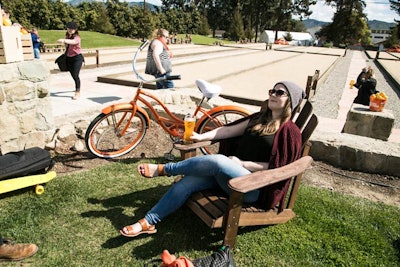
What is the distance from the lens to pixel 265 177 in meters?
2.47

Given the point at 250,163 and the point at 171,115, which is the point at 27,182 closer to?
the point at 171,115

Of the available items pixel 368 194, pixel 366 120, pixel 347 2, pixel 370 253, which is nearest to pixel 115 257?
pixel 370 253

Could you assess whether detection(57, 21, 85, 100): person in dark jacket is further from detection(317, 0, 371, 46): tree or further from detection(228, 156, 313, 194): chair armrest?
detection(317, 0, 371, 46): tree

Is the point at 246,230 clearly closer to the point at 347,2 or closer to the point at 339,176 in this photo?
the point at 339,176

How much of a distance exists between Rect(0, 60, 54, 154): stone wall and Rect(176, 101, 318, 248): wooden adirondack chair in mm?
2326

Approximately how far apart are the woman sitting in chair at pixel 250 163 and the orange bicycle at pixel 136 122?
1296mm

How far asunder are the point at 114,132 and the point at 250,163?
2283 mm

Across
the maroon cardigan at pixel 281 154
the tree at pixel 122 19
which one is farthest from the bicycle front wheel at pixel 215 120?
the tree at pixel 122 19

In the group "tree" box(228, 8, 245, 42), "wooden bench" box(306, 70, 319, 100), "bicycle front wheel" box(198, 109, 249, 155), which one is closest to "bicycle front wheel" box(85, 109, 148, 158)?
"bicycle front wheel" box(198, 109, 249, 155)

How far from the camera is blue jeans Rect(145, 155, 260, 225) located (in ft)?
8.91

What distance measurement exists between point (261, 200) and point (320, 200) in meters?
1.14

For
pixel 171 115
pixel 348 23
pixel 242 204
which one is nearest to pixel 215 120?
pixel 171 115

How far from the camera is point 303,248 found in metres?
2.85

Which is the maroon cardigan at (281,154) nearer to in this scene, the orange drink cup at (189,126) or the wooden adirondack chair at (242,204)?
the wooden adirondack chair at (242,204)
